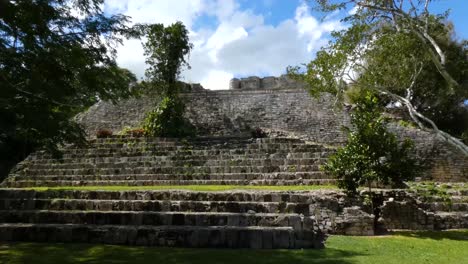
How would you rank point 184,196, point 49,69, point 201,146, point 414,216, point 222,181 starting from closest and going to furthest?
point 49,69 < point 184,196 < point 414,216 < point 222,181 < point 201,146

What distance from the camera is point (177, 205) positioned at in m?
8.22

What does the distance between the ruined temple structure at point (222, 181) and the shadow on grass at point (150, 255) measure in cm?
35

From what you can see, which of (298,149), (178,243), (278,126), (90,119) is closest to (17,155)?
(90,119)

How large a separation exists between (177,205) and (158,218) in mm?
805

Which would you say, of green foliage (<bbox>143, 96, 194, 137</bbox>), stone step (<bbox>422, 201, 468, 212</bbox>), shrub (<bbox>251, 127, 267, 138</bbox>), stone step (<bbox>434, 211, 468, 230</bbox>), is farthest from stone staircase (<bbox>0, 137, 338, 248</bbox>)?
green foliage (<bbox>143, 96, 194, 137</bbox>)

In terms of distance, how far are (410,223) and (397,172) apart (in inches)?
44.5

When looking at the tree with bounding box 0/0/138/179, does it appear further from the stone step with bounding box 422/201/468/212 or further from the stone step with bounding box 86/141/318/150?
the stone step with bounding box 86/141/318/150

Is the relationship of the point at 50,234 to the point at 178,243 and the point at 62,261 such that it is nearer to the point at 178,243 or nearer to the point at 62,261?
the point at 62,261

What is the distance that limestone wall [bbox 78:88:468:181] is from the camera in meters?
18.7

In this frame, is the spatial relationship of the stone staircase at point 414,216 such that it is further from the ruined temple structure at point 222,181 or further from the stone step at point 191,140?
the stone step at point 191,140

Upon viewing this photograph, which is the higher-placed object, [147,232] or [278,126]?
[278,126]

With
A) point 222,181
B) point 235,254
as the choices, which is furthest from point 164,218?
point 222,181

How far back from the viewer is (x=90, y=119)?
2152 cm

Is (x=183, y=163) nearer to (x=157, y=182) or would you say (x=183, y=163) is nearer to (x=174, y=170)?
(x=174, y=170)
